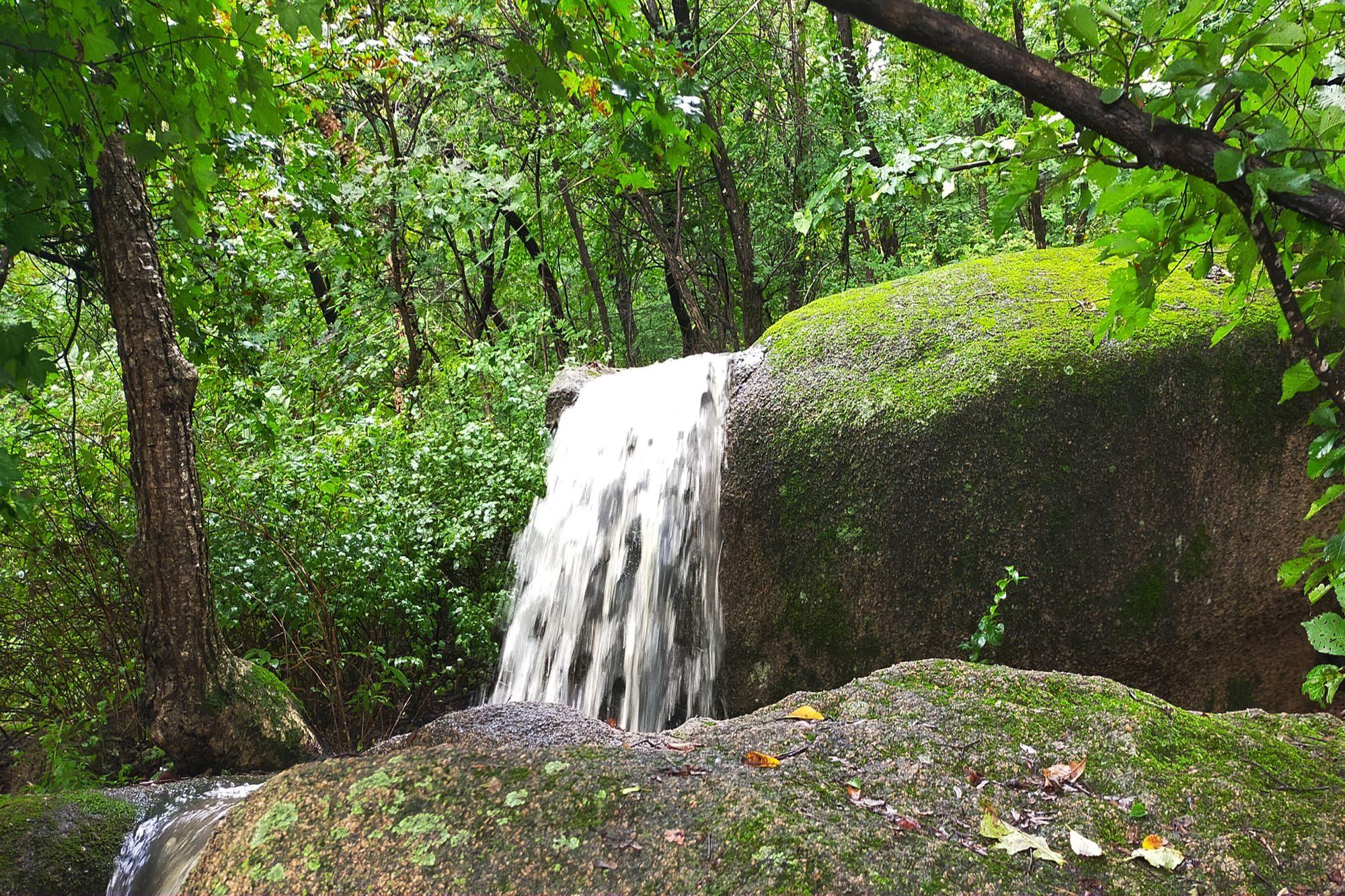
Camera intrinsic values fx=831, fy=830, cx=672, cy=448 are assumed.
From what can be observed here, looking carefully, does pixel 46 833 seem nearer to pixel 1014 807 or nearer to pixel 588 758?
pixel 588 758

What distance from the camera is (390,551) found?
5180 mm

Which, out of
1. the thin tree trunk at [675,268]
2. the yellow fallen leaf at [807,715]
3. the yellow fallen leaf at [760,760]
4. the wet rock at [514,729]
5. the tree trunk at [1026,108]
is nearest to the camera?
the yellow fallen leaf at [760,760]

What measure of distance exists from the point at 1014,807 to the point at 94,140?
3088mm

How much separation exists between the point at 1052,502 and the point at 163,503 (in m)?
4.18

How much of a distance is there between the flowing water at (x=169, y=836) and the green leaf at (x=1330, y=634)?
9.94 ft

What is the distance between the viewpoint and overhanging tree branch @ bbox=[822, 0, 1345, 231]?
146 cm

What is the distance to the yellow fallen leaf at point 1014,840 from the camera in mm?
1732

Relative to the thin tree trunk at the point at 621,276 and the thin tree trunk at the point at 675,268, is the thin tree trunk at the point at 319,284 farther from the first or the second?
the thin tree trunk at the point at 675,268

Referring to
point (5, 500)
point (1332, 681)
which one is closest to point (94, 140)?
point (5, 500)

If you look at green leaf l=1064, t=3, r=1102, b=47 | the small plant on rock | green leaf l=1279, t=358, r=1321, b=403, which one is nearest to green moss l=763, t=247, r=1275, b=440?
the small plant on rock

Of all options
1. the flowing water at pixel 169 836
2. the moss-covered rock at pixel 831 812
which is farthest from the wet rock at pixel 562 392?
the moss-covered rock at pixel 831 812

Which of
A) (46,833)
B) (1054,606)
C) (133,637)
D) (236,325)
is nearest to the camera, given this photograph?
(46,833)

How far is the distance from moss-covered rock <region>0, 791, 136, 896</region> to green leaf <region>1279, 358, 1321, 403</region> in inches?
148

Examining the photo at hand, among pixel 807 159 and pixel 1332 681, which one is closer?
pixel 1332 681
